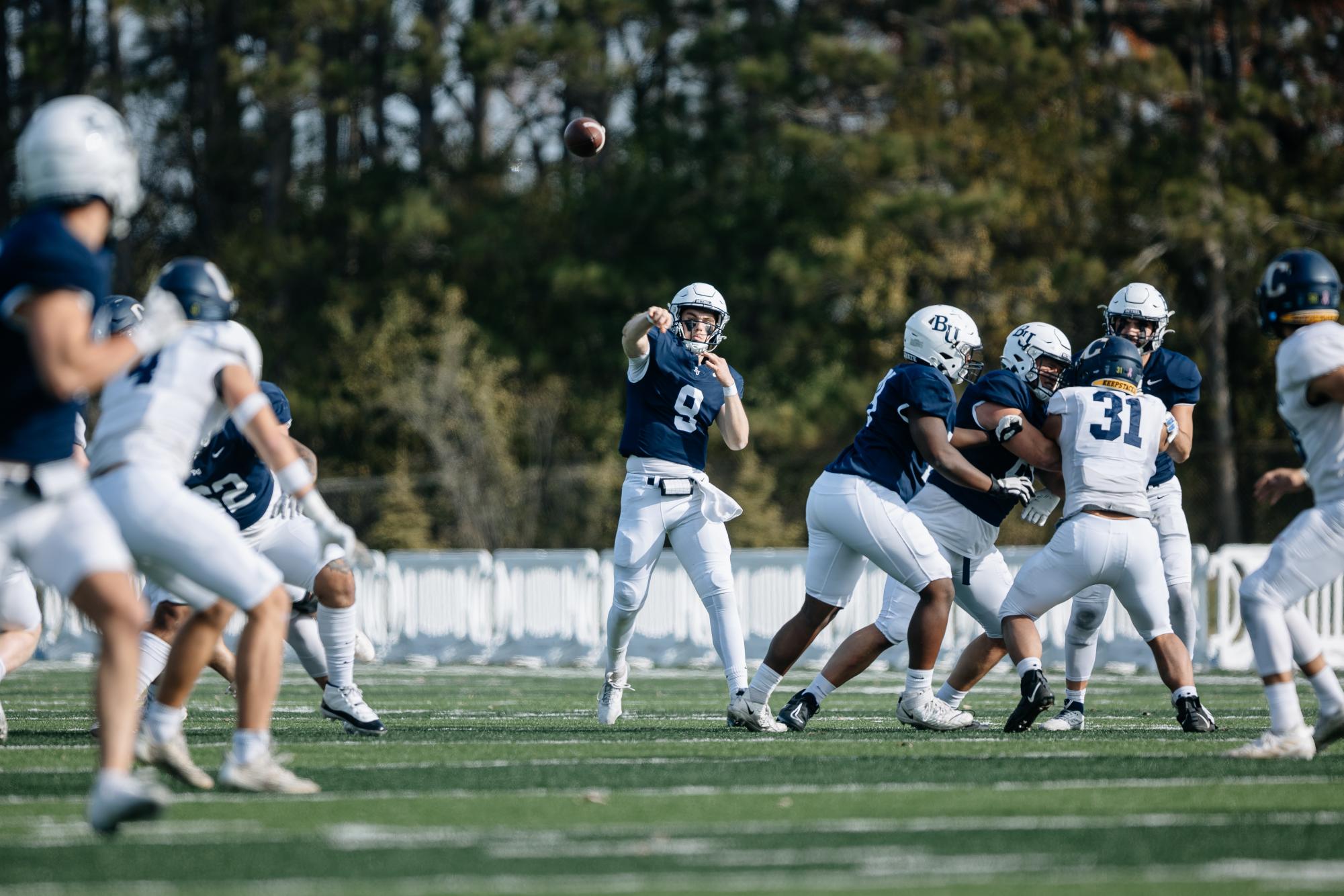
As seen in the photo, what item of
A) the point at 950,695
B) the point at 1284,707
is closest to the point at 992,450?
the point at 950,695

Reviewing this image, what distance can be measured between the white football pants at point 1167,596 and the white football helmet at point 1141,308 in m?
0.78

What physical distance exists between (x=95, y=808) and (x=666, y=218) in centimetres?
2850

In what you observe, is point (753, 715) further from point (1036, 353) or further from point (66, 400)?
point (66, 400)

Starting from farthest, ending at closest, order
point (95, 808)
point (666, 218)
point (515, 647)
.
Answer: point (666, 218) < point (515, 647) < point (95, 808)

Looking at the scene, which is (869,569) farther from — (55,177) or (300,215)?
(300,215)

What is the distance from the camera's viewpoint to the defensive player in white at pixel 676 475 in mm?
9062

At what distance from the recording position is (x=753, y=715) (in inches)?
336

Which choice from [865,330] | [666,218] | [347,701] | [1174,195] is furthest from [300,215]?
[347,701]

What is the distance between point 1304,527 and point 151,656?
15.9 ft

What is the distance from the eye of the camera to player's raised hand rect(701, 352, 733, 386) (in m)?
9.23

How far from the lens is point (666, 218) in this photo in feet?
108

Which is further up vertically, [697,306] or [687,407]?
[697,306]

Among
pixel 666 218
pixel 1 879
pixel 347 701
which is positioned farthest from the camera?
pixel 666 218

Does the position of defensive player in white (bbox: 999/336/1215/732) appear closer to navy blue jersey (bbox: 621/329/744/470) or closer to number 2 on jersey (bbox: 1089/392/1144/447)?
number 2 on jersey (bbox: 1089/392/1144/447)
